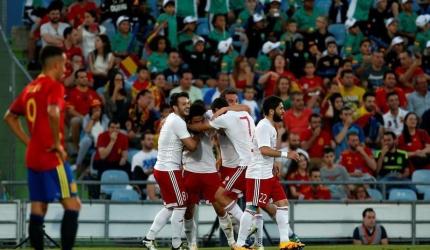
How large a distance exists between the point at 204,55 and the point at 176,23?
1093mm

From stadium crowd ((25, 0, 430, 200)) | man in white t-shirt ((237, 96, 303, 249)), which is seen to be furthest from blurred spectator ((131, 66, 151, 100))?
man in white t-shirt ((237, 96, 303, 249))

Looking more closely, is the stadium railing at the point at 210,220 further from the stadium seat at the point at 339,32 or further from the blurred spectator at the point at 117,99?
the stadium seat at the point at 339,32

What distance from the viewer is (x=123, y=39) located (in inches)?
1046

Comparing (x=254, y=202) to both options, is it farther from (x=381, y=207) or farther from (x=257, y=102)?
(x=257, y=102)

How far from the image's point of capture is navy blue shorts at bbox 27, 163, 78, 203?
13.9 metres

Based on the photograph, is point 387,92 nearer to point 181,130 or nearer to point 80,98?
point 80,98

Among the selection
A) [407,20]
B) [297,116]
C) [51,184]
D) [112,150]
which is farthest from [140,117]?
[51,184]

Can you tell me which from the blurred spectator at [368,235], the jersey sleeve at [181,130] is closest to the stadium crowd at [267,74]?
the blurred spectator at [368,235]

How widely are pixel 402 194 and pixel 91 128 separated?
5.86 meters

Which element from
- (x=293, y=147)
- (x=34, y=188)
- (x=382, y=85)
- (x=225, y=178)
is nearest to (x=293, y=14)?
(x=382, y=85)

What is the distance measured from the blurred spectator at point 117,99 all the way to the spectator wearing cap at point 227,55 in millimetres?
2320

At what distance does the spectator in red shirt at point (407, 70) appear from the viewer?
26625 millimetres

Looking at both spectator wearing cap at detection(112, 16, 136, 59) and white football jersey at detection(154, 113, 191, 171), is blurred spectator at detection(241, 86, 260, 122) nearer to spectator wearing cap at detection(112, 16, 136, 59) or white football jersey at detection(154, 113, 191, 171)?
spectator wearing cap at detection(112, 16, 136, 59)

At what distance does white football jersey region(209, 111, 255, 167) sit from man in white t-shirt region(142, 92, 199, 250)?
20.5 inches
